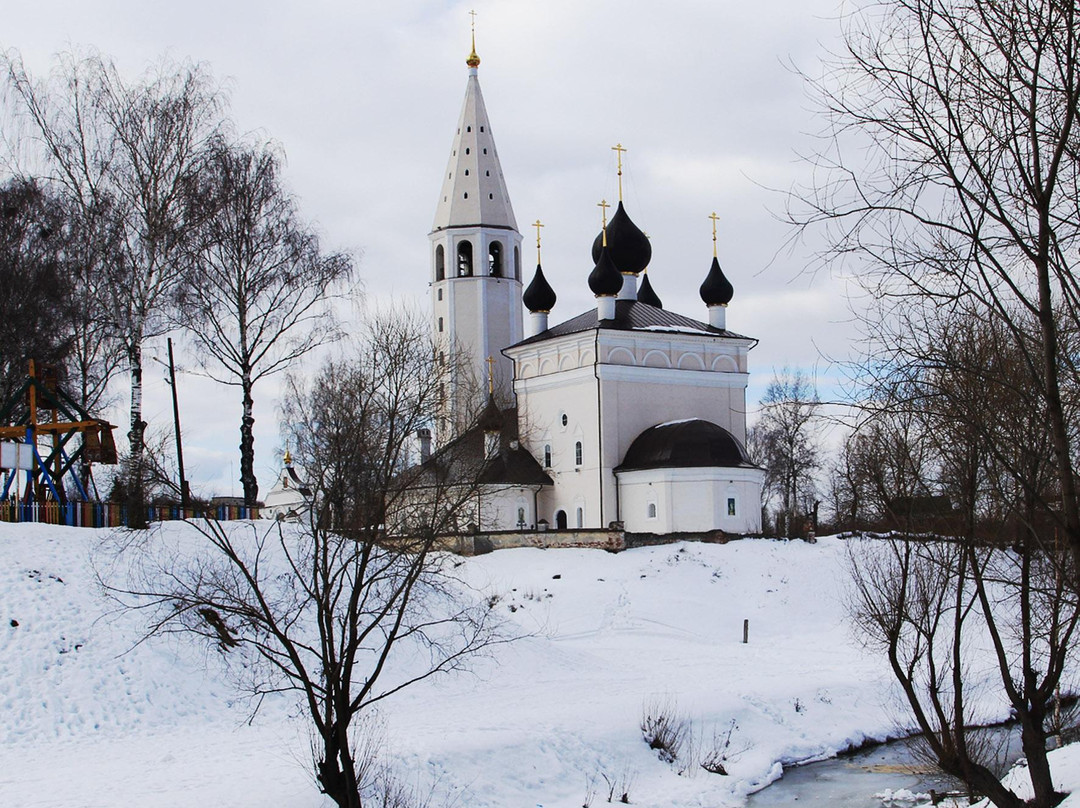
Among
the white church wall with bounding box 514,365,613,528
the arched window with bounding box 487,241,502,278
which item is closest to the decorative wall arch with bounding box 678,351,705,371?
the white church wall with bounding box 514,365,613,528

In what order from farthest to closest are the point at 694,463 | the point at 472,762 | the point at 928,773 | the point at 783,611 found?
the point at 694,463, the point at 783,611, the point at 928,773, the point at 472,762

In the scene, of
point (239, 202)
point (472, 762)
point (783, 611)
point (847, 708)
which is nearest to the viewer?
point (472, 762)

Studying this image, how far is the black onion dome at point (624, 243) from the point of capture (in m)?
43.9

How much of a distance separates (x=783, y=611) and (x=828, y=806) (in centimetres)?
1484

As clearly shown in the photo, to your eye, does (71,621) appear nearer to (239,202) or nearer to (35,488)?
(35,488)

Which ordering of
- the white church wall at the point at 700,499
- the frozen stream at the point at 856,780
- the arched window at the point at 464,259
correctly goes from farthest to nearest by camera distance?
the arched window at the point at 464,259, the white church wall at the point at 700,499, the frozen stream at the point at 856,780

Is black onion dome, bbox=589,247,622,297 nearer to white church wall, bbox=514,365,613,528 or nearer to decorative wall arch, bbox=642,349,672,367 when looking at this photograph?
decorative wall arch, bbox=642,349,672,367

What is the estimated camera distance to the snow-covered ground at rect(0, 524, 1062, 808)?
44.9ft

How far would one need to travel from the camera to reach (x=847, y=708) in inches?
801

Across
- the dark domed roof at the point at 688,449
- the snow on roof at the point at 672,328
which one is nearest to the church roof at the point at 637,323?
the snow on roof at the point at 672,328

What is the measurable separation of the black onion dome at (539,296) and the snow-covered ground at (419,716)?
22250mm

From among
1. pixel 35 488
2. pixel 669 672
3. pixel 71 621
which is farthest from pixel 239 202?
pixel 669 672

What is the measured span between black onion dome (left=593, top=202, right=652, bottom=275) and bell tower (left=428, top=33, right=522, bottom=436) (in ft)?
17.0

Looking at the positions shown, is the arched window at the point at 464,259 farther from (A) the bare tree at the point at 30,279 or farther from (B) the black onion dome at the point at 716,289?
(A) the bare tree at the point at 30,279
